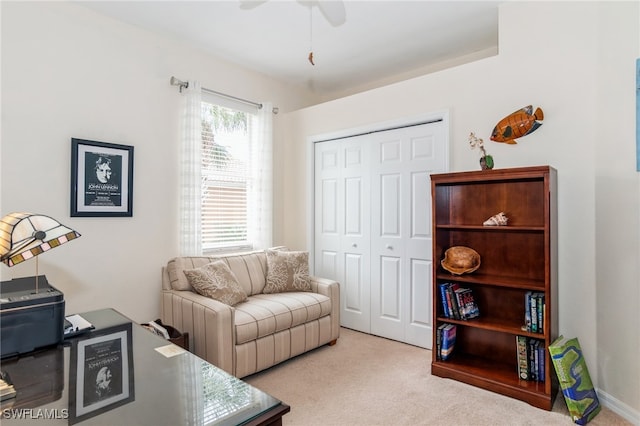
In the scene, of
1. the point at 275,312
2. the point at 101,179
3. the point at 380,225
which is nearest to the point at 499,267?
the point at 380,225

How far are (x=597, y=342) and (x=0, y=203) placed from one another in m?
4.06

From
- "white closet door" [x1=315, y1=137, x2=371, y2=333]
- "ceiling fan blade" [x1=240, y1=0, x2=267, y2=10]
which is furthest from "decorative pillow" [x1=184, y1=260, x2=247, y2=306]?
"ceiling fan blade" [x1=240, y1=0, x2=267, y2=10]

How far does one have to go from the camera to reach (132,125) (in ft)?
10.1

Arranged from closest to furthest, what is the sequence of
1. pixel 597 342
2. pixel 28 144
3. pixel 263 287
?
pixel 597 342
pixel 28 144
pixel 263 287

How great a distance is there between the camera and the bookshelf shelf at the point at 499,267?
7.60 feet

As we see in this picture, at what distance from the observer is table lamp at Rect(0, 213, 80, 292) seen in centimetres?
138

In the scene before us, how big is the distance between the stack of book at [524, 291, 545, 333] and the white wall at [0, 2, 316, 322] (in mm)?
2901

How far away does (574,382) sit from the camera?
84.8 inches

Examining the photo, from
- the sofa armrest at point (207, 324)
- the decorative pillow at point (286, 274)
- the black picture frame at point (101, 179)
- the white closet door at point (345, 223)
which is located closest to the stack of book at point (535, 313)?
the white closet door at point (345, 223)

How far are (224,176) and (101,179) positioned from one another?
1157mm

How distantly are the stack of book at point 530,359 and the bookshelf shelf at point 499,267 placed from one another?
0.03 meters

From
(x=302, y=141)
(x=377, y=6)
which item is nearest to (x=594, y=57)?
(x=377, y=6)

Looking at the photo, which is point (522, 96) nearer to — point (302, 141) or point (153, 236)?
point (302, 141)

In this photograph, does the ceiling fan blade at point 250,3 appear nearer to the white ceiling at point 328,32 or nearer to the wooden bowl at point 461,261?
the white ceiling at point 328,32
